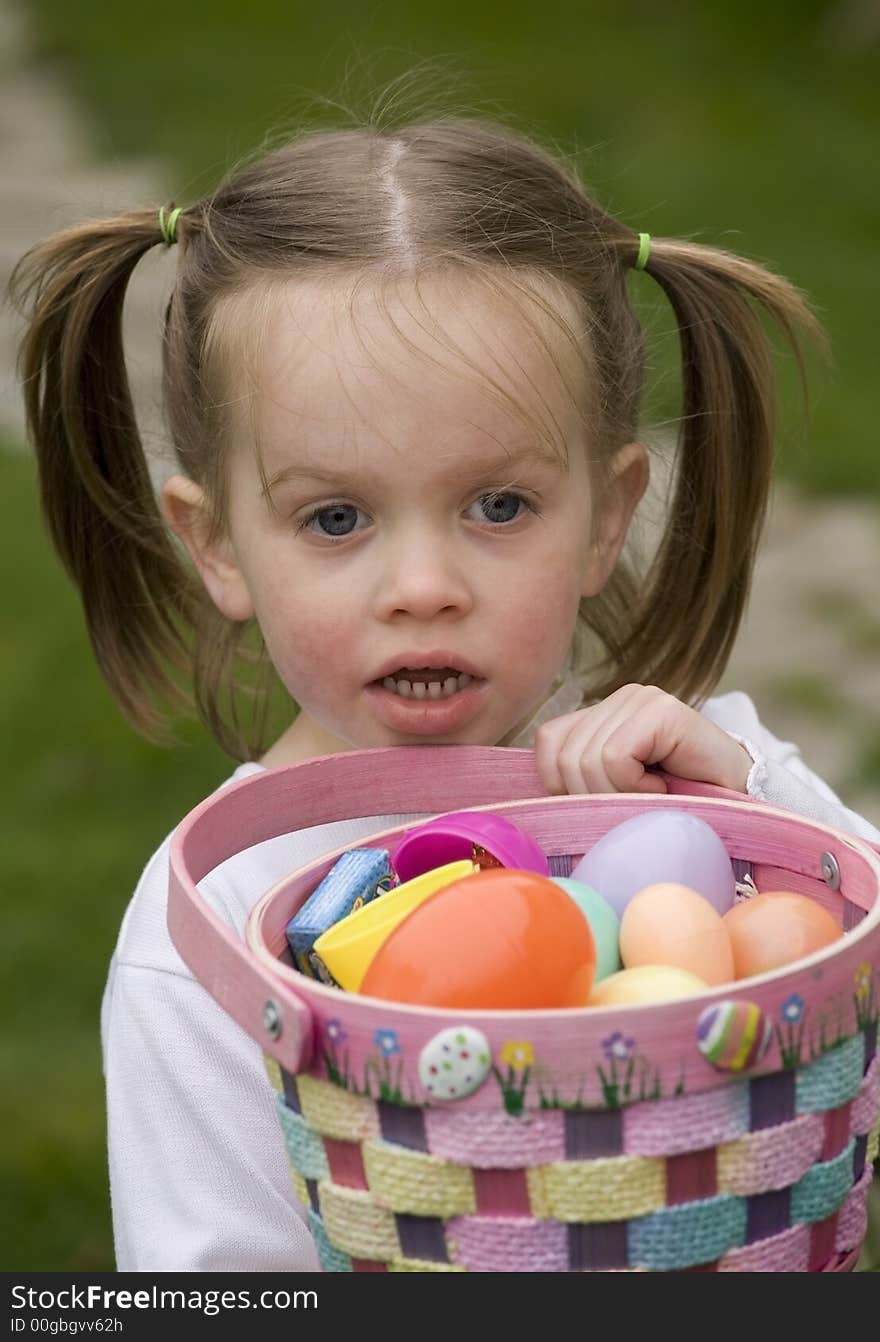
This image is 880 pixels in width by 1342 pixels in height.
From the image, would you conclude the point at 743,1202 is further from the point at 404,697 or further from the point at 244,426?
the point at 244,426

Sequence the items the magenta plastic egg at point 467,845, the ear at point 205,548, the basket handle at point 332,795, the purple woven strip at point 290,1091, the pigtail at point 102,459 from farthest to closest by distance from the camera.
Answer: the pigtail at point 102,459, the ear at point 205,548, the magenta plastic egg at point 467,845, the basket handle at point 332,795, the purple woven strip at point 290,1091

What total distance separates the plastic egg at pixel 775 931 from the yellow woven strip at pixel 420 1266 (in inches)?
11.5

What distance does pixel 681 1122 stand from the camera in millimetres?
1103

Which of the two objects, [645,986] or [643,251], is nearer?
[645,986]

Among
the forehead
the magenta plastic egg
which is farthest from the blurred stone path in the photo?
the magenta plastic egg

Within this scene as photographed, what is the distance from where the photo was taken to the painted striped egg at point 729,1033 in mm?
1074

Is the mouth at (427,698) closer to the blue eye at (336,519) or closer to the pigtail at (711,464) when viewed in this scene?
the blue eye at (336,519)

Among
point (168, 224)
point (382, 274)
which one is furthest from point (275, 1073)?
point (168, 224)

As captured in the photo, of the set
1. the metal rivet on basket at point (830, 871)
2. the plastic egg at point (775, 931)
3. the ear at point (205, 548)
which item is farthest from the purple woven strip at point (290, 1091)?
the ear at point (205, 548)

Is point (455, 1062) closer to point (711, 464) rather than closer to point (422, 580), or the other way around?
point (422, 580)

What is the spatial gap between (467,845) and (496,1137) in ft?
1.25

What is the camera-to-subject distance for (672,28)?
368 inches

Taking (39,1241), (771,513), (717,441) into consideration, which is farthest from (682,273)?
(771,513)

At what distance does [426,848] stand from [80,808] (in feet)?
8.06
